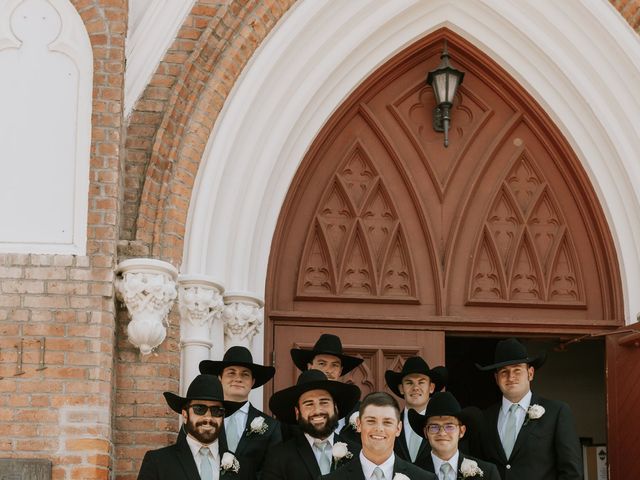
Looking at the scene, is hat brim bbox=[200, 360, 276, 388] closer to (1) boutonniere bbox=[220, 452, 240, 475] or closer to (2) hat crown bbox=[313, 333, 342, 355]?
(2) hat crown bbox=[313, 333, 342, 355]

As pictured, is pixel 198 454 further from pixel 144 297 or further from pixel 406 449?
pixel 406 449

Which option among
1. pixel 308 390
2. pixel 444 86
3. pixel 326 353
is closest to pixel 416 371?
pixel 326 353

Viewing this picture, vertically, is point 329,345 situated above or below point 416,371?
above

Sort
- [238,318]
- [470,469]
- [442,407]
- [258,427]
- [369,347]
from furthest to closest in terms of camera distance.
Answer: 1. [369,347]
2. [238,318]
3. [258,427]
4. [442,407]
5. [470,469]

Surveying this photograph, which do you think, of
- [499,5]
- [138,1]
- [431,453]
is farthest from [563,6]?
[431,453]

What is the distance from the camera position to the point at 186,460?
6863 millimetres

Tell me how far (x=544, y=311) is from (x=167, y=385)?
9.95ft

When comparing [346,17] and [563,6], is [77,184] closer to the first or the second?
Result: [346,17]

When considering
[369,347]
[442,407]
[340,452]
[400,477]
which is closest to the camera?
[400,477]

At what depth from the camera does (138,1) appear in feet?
27.6

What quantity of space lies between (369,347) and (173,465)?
2.43m

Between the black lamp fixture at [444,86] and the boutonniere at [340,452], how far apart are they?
3140mm

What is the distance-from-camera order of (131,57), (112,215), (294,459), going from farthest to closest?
(131,57) → (112,215) → (294,459)

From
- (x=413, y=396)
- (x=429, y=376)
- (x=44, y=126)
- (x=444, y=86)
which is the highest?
(x=444, y=86)
